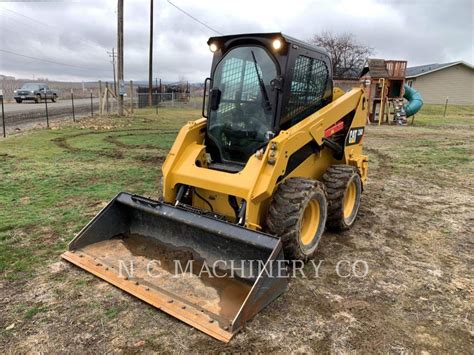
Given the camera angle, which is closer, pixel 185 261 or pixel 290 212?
pixel 290 212

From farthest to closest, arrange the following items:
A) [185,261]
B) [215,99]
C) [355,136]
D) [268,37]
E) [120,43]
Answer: [120,43], [355,136], [215,99], [268,37], [185,261]

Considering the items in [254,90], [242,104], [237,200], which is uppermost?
[254,90]

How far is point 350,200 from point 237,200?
5.88 ft

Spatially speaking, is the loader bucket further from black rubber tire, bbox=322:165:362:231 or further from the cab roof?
the cab roof

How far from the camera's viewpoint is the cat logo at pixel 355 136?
5.11 metres

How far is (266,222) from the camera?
361cm

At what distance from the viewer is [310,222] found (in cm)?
402

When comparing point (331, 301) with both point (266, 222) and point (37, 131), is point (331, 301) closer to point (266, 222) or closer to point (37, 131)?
point (266, 222)

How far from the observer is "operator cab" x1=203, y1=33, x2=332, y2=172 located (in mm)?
3879

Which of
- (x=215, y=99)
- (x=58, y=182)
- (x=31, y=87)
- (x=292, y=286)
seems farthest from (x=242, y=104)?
(x=31, y=87)

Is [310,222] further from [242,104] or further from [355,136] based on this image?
[355,136]

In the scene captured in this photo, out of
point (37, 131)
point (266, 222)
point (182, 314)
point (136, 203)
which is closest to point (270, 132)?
point (266, 222)

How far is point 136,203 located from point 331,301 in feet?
6.84

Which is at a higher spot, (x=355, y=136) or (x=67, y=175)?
(x=355, y=136)
